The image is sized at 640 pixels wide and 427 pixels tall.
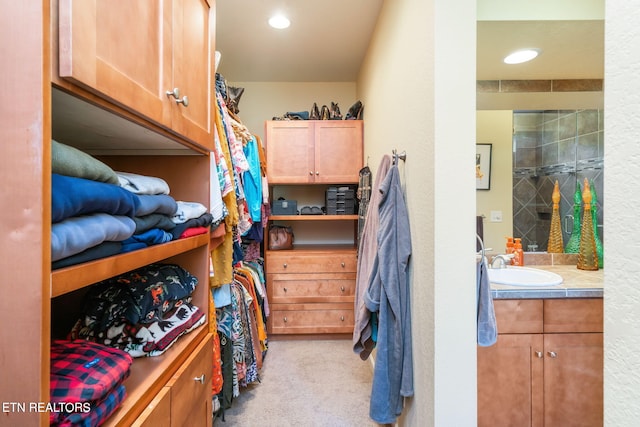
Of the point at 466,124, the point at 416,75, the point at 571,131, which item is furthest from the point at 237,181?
the point at 571,131

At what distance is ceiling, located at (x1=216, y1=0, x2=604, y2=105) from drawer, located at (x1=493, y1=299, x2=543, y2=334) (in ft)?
4.68

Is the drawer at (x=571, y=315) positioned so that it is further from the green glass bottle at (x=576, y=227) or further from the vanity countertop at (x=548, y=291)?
the green glass bottle at (x=576, y=227)

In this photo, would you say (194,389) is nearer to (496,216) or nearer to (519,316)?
(519,316)

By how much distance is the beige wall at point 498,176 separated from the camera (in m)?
1.97

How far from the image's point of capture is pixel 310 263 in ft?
8.80

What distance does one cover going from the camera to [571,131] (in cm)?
193

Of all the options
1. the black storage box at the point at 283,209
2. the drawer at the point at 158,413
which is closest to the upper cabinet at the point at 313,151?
the black storage box at the point at 283,209

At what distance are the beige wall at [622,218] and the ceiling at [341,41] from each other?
1.41m

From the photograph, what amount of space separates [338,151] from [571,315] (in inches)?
81.2

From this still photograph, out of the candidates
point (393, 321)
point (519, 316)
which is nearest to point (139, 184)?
point (393, 321)

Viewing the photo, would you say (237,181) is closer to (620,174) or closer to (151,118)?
(151,118)

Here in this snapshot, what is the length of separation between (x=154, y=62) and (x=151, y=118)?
153 mm

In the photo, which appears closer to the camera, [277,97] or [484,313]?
[484,313]

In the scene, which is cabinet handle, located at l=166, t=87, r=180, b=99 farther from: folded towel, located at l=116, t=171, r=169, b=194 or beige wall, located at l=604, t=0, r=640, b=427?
beige wall, located at l=604, t=0, r=640, b=427
